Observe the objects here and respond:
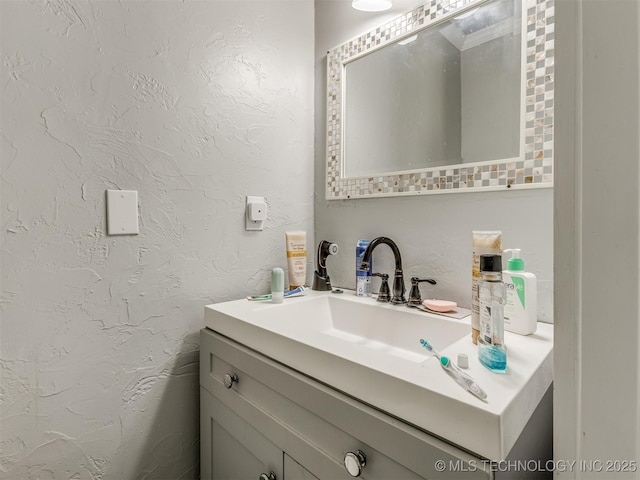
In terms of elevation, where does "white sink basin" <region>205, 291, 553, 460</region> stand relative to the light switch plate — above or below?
below

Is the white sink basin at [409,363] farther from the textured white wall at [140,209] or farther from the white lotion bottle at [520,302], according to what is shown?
the textured white wall at [140,209]

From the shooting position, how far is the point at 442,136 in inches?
36.1

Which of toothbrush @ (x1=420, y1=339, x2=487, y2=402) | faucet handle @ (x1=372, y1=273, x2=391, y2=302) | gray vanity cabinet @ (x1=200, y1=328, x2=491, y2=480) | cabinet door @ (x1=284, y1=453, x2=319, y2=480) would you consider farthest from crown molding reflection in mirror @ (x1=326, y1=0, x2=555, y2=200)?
cabinet door @ (x1=284, y1=453, x2=319, y2=480)

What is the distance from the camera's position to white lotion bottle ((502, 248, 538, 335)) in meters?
0.66

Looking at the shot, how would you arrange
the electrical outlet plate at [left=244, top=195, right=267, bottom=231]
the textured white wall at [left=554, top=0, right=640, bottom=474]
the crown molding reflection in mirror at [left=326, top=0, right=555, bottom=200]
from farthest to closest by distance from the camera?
the electrical outlet plate at [left=244, top=195, right=267, bottom=231], the crown molding reflection in mirror at [left=326, top=0, right=555, bottom=200], the textured white wall at [left=554, top=0, right=640, bottom=474]

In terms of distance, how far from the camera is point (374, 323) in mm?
930

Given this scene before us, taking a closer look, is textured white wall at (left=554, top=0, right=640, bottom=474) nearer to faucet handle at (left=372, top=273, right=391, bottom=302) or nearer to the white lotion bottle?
the white lotion bottle

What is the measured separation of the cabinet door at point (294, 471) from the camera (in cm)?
61

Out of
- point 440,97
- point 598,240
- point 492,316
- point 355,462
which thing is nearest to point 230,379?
point 355,462

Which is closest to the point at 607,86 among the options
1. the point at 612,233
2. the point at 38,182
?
the point at 612,233

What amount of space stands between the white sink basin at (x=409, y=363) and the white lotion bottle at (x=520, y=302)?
0.07 ft

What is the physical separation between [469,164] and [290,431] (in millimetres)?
766

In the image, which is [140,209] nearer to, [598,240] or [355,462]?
[355,462]

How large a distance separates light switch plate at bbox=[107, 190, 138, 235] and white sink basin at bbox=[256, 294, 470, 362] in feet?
1.37
